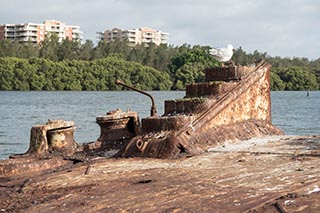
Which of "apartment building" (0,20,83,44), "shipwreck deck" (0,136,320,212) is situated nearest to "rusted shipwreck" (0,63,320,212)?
"shipwreck deck" (0,136,320,212)

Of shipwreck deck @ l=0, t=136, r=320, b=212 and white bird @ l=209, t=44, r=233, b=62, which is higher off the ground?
white bird @ l=209, t=44, r=233, b=62

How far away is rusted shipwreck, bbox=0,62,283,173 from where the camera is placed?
25.6ft

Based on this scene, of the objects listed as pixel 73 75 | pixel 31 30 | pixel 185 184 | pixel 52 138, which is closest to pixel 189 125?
pixel 52 138

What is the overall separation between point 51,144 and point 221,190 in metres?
4.17

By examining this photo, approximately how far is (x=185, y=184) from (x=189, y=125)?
238 cm

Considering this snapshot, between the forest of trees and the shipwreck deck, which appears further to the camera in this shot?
the forest of trees

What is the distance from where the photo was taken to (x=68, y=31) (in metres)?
190

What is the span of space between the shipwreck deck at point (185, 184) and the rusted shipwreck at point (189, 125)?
1.13 feet

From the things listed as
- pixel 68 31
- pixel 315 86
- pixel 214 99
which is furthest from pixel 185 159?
pixel 68 31

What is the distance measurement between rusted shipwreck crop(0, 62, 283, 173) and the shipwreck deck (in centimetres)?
34

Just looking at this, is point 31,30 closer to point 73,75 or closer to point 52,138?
point 73,75

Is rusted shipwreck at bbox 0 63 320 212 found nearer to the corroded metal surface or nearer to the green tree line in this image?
the corroded metal surface

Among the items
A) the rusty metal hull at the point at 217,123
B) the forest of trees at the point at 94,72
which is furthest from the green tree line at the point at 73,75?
the rusty metal hull at the point at 217,123

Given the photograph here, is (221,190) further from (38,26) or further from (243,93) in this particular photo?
(38,26)
